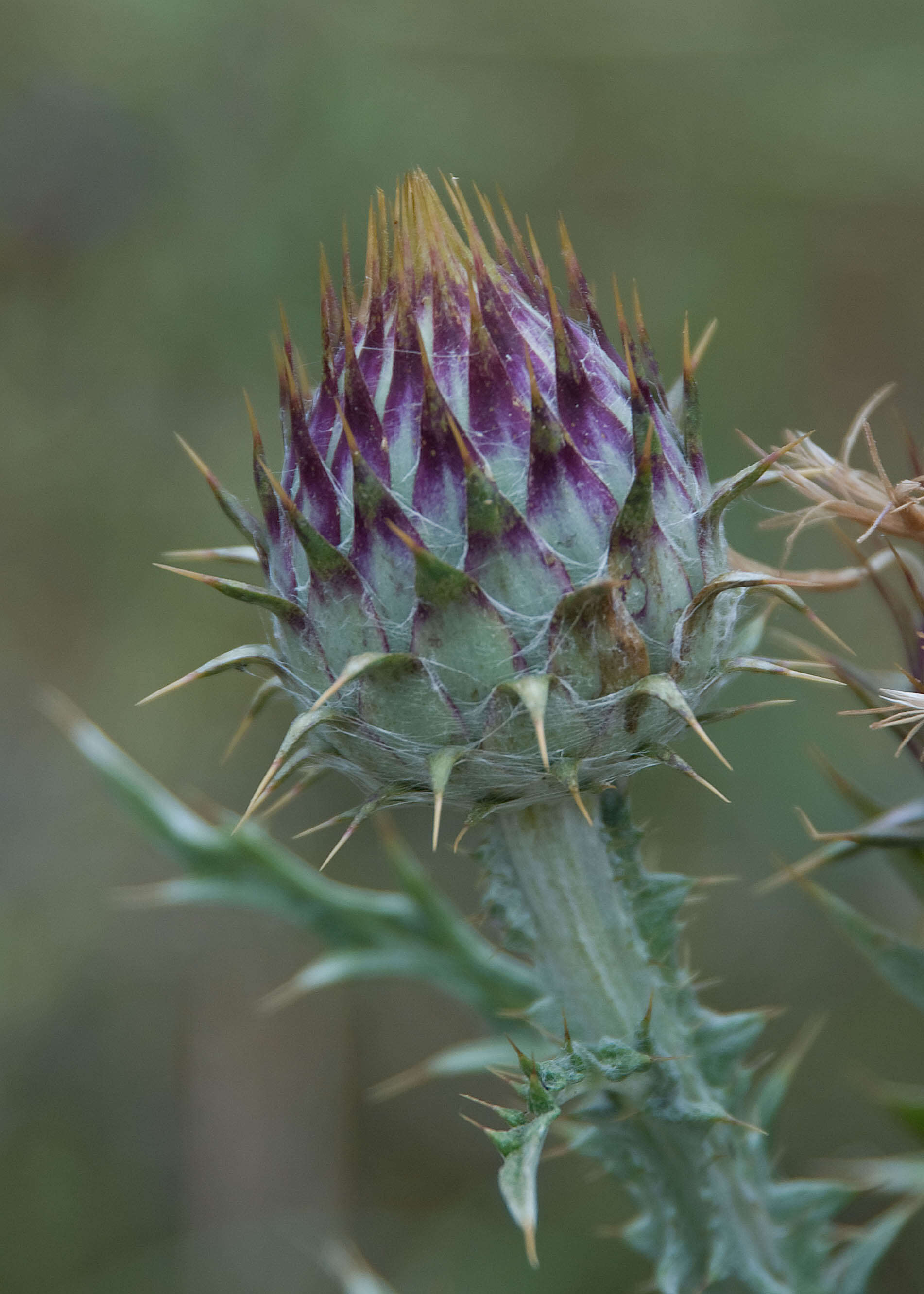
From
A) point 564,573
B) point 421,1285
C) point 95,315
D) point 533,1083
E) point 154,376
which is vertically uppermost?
point 95,315

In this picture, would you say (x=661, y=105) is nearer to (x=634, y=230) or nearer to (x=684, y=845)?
(x=634, y=230)

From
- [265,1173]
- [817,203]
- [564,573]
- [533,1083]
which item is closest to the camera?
[533,1083]

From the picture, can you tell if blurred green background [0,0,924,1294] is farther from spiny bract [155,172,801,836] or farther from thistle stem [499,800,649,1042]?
spiny bract [155,172,801,836]

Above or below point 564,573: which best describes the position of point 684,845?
below

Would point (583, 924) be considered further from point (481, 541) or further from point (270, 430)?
point (270, 430)

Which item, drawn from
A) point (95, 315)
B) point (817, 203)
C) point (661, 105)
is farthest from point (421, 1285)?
point (661, 105)

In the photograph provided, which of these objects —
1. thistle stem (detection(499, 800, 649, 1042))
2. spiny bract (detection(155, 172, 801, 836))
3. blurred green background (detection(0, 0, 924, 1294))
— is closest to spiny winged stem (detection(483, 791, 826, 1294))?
thistle stem (detection(499, 800, 649, 1042))

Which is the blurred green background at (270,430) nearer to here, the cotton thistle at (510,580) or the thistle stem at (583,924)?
the thistle stem at (583,924)

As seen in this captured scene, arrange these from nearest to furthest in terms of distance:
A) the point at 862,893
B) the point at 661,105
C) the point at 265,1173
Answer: the point at 862,893 < the point at 265,1173 < the point at 661,105
